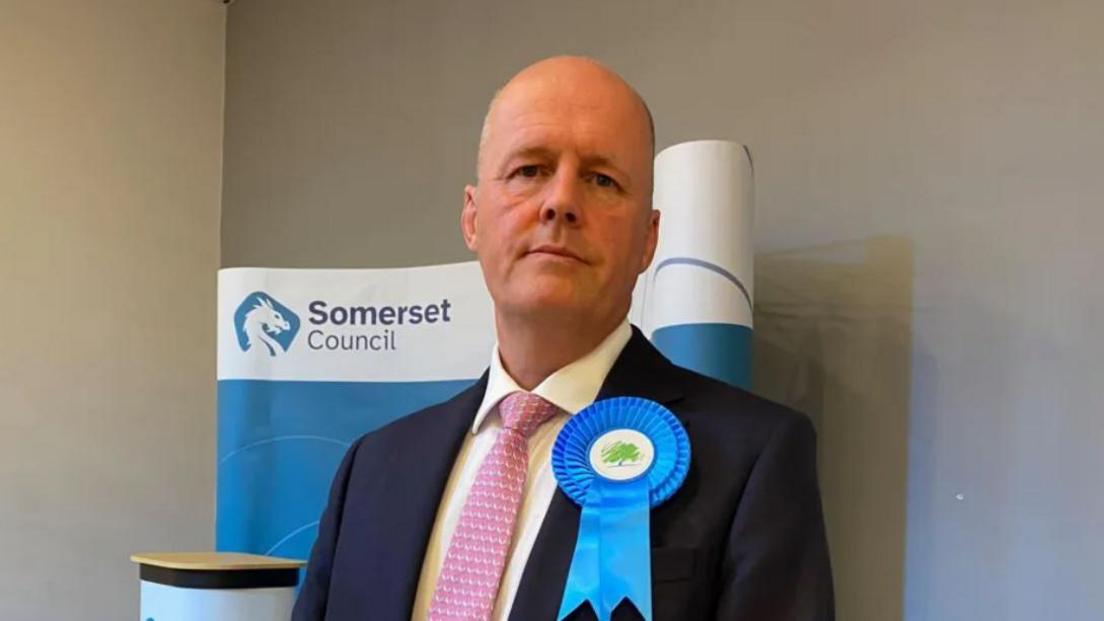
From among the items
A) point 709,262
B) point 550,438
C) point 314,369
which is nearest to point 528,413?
point 550,438

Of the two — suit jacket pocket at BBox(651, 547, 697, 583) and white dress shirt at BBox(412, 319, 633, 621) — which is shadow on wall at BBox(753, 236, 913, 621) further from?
suit jacket pocket at BBox(651, 547, 697, 583)

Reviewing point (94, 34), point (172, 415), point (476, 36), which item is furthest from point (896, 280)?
point (94, 34)

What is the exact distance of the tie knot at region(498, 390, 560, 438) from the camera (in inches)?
42.9

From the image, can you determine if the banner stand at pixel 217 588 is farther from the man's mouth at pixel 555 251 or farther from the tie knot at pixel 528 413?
the man's mouth at pixel 555 251

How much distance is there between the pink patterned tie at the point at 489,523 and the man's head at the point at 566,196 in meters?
0.10

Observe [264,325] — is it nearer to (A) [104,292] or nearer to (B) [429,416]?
(B) [429,416]

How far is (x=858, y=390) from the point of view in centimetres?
172

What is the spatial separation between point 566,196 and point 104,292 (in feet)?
7.58

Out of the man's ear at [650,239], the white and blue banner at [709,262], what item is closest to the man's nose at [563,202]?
the man's ear at [650,239]

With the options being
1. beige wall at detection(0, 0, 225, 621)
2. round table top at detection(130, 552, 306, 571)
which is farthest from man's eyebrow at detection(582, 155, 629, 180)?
beige wall at detection(0, 0, 225, 621)

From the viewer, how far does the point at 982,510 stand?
156cm

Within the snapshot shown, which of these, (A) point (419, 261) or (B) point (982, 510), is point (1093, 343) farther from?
(A) point (419, 261)

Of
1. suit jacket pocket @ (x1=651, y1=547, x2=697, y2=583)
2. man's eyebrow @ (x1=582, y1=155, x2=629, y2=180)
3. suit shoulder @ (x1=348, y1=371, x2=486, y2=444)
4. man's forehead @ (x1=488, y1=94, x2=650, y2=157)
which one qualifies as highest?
man's forehead @ (x1=488, y1=94, x2=650, y2=157)

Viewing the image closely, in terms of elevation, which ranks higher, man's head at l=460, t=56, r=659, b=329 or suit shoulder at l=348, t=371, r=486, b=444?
man's head at l=460, t=56, r=659, b=329
